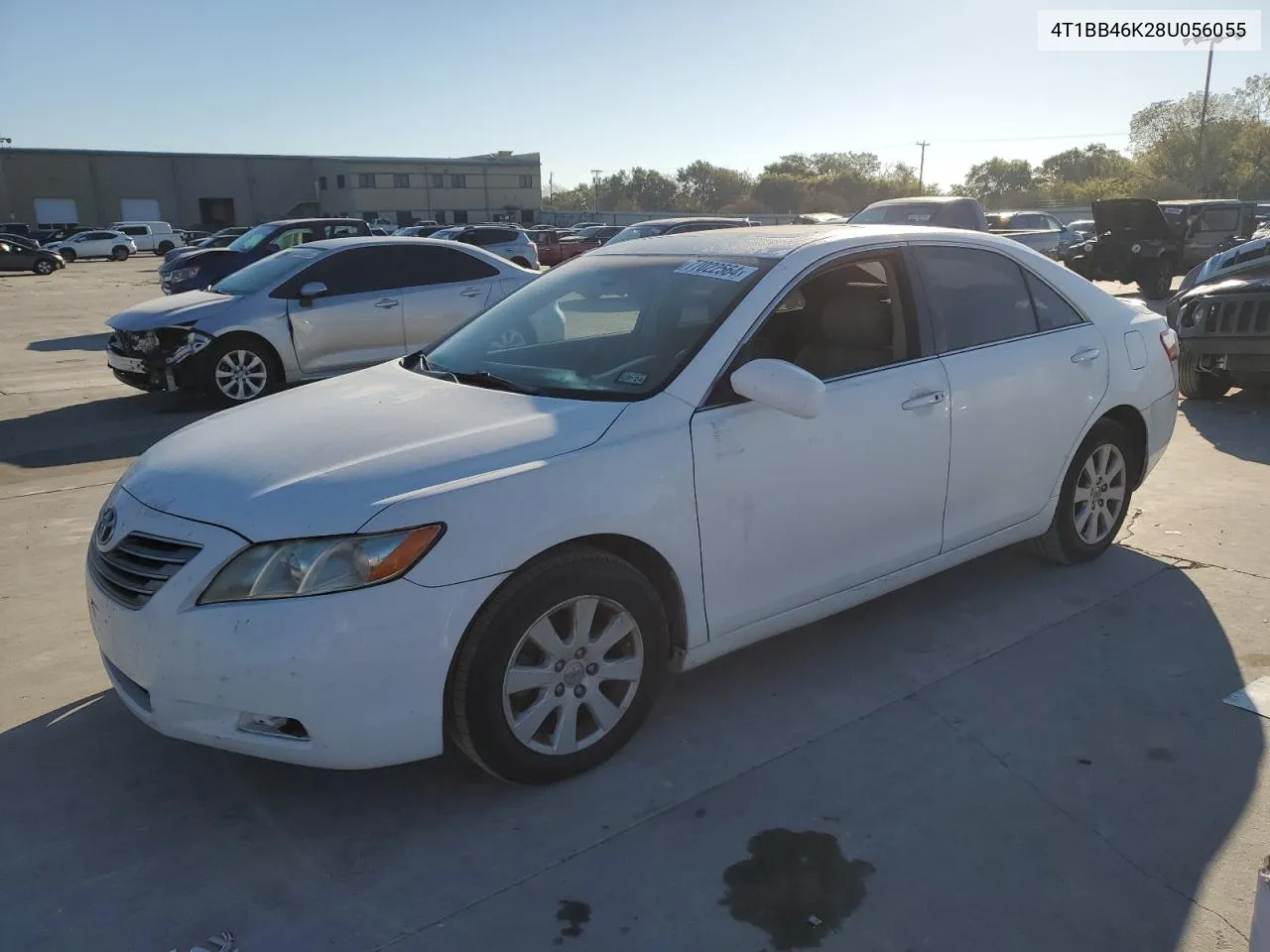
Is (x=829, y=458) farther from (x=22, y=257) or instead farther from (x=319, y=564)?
(x=22, y=257)

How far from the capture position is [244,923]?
7.97 ft

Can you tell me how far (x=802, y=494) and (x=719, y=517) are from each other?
362 millimetres

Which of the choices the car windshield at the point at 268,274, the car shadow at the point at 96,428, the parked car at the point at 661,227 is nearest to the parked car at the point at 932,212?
the parked car at the point at 661,227

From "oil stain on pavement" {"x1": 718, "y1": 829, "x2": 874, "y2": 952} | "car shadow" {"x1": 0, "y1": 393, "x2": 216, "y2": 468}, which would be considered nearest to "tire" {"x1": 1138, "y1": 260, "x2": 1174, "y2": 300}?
"car shadow" {"x1": 0, "y1": 393, "x2": 216, "y2": 468}

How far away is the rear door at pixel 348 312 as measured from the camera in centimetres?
898

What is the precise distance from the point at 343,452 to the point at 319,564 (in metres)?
0.46

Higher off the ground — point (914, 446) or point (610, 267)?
point (610, 267)

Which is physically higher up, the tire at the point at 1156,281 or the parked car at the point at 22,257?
the parked car at the point at 22,257

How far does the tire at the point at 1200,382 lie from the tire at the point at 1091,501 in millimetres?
4451

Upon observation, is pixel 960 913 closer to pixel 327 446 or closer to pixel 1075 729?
pixel 1075 729

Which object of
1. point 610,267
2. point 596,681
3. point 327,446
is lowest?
point 596,681

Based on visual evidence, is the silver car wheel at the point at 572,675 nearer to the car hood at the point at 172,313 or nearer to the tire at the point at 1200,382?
the car hood at the point at 172,313

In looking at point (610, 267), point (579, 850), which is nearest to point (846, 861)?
point (579, 850)

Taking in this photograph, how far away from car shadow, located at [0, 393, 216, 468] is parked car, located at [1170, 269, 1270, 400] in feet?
27.4
